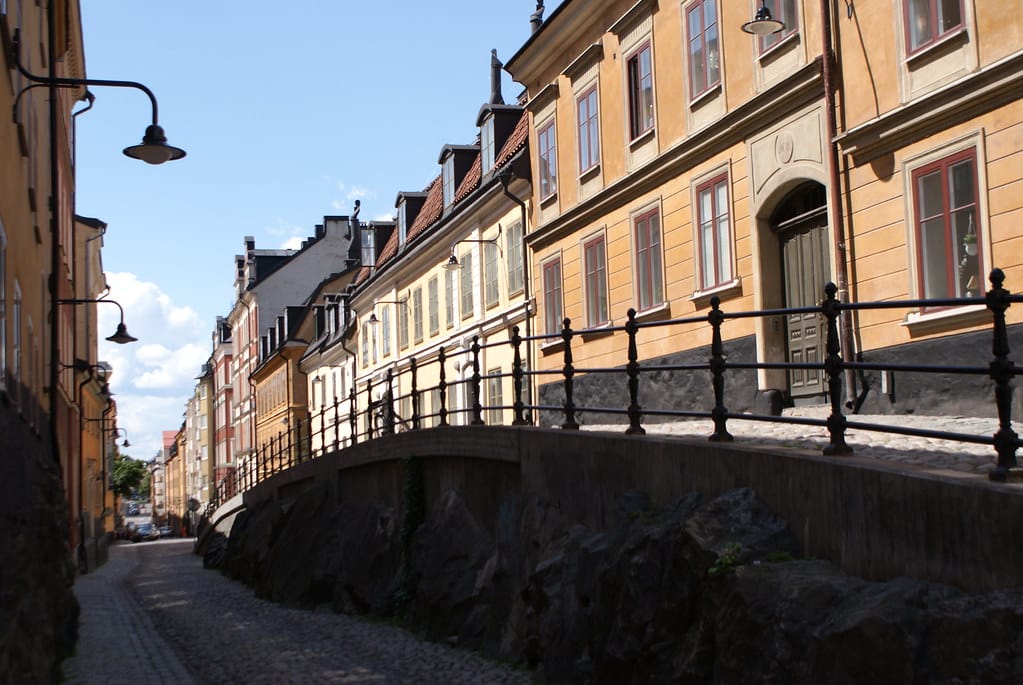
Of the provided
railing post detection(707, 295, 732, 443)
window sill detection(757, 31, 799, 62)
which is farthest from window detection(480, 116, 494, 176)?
railing post detection(707, 295, 732, 443)

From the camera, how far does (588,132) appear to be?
23.8 metres

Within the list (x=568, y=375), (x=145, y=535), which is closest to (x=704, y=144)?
(x=568, y=375)

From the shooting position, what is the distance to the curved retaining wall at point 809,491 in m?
6.19

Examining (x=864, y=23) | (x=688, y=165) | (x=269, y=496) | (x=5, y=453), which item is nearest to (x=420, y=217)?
(x=269, y=496)

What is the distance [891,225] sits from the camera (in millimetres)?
14539

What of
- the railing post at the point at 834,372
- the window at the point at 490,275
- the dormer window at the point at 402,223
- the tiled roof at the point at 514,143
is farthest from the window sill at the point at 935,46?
the dormer window at the point at 402,223

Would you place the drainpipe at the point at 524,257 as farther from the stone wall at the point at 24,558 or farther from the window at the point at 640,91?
the stone wall at the point at 24,558

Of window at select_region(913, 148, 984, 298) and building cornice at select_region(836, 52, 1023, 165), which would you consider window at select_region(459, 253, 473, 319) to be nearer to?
building cornice at select_region(836, 52, 1023, 165)

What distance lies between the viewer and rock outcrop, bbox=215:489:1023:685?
20.5ft

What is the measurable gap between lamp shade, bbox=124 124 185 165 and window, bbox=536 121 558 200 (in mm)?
13706

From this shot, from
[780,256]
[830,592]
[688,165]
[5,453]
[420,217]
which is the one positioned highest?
[420,217]

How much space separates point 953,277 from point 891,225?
125cm

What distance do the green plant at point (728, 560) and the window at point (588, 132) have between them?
15.6m

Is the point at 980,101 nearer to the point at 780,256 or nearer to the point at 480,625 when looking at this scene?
the point at 780,256
